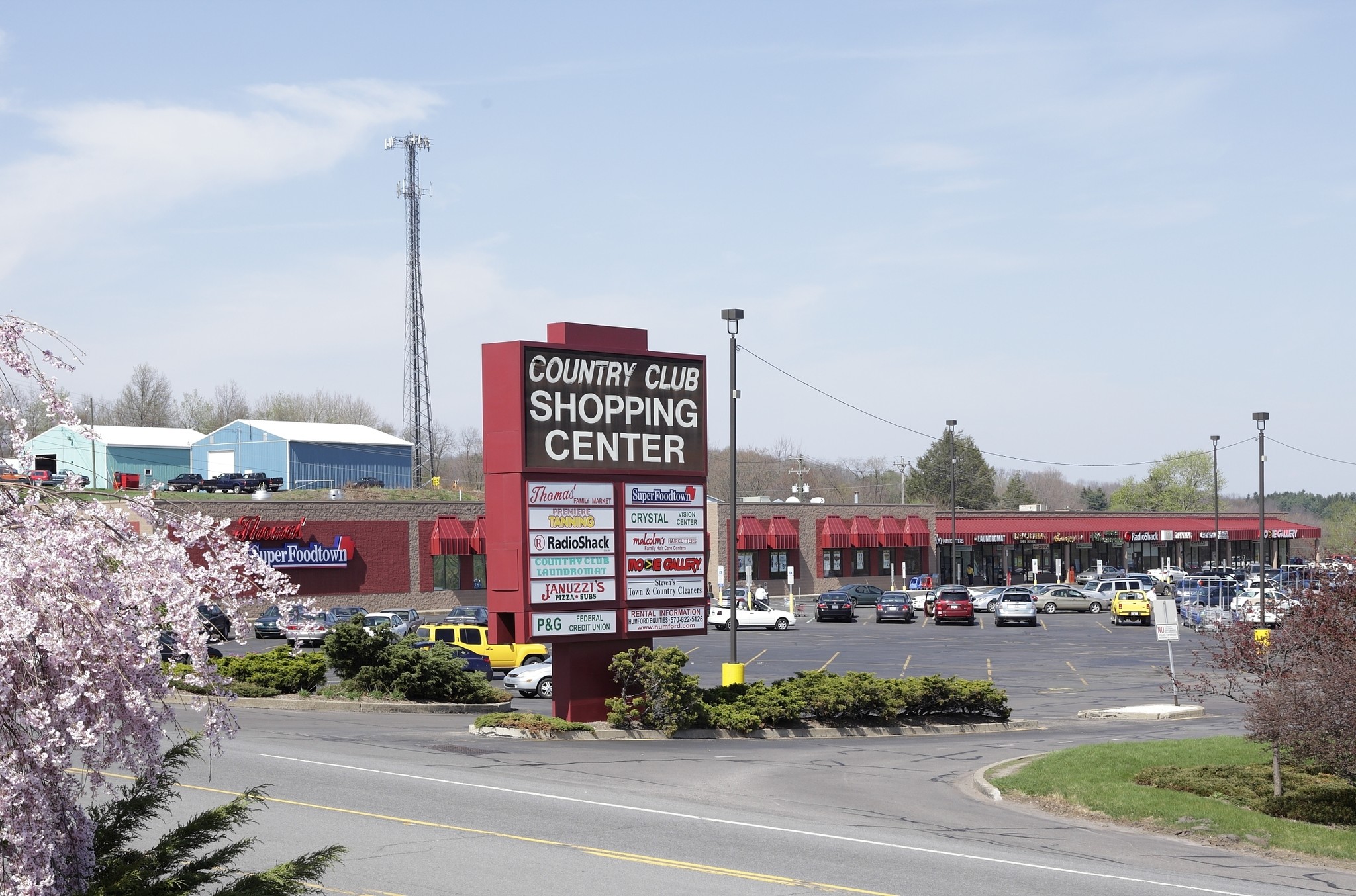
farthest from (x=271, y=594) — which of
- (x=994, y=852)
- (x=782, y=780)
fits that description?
(x=782, y=780)

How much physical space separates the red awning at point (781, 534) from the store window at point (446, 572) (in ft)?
68.0

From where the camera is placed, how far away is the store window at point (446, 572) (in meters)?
67.2

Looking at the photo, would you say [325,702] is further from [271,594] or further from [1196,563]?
[1196,563]

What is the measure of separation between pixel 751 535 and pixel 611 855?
65.6 metres

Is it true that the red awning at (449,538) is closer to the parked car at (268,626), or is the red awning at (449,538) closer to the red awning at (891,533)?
the parked car at (268,626)

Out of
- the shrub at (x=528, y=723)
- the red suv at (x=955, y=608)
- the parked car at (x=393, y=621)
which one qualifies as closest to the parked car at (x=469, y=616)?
the parked car at (x=393, y=621)

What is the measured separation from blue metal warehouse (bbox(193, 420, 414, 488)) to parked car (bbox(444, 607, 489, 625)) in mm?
27421

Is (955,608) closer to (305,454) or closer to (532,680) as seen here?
(532,680)

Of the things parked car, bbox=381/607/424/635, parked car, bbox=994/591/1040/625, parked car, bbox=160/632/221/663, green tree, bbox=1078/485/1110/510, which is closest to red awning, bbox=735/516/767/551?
parked car, bbox=994/591/1040/625

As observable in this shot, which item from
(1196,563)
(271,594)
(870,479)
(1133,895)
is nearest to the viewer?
(271,594)

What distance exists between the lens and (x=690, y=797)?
18031mm

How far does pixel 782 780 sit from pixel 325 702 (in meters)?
13.2

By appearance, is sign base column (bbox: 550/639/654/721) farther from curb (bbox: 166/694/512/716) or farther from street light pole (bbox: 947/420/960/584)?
street light pole (bbox: 947/420/960/584)

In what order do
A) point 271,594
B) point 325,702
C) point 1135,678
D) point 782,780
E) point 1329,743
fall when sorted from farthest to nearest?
point 1135,678 < point 325,702 < point 782,780 < point 1329,743 < point 271,594
